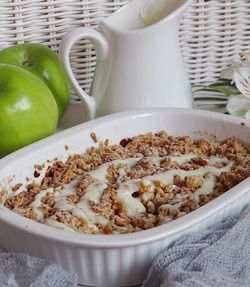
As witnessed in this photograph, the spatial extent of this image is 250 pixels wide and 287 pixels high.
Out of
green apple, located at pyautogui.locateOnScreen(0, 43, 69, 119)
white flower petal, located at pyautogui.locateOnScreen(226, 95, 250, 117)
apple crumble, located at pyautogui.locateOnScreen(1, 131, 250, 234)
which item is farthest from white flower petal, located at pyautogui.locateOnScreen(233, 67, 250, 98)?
green apple, located at pyautogui.locateOnScreen(0, 43, 69, 119)

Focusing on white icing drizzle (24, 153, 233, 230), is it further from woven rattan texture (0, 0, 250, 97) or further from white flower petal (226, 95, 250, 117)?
woven rattan texture (0, 0, 250, 97)

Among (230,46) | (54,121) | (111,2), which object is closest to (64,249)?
(54,121)

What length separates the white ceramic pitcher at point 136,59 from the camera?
0.94 metres

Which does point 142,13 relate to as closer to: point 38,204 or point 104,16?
point 104,16

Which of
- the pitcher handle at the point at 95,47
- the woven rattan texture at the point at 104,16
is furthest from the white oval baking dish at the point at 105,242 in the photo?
the woven rattan texture at the point at 104,16

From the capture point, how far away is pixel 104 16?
43.3 inches

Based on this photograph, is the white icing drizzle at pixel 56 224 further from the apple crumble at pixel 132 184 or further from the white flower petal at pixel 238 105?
the white flower petal at pixel 238 105

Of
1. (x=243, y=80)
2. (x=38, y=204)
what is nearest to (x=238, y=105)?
(x=243, y=80)

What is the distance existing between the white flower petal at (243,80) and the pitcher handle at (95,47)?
20 cm

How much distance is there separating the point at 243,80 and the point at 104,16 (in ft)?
0.83

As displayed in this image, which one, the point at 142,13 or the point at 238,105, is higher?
the point at 142,13

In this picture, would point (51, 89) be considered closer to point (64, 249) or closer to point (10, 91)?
point (10, 91)

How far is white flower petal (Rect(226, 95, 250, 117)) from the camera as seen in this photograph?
1.00 meters

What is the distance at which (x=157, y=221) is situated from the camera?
0.73 meters
